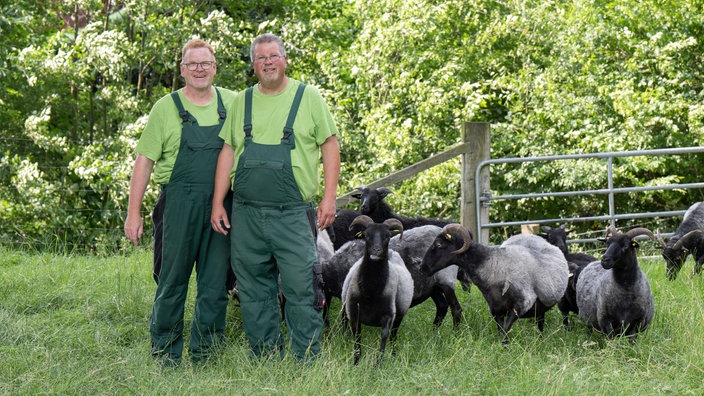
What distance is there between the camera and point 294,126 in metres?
6.04

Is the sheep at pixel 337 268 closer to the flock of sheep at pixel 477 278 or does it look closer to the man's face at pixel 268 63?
the flock of sheep at pixel 477 278

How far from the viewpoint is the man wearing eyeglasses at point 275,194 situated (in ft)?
19.8

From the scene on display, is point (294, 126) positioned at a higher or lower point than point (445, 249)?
higher

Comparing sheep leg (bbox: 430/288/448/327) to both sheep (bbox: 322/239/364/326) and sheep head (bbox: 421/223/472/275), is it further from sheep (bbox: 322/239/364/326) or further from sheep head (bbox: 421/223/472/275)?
sheep (bbox: 322/239/364/326)

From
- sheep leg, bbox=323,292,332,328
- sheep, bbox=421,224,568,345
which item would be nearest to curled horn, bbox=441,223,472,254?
sheep, bbox=421,224,568,345

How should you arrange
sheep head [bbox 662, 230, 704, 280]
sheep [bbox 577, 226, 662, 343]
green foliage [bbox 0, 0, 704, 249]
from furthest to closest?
green foliage [bbox 0, 0, 704, 249], sheep head [bbox 662, 230, 704, 280], sheep [bbox 577, 226, 662, 343]

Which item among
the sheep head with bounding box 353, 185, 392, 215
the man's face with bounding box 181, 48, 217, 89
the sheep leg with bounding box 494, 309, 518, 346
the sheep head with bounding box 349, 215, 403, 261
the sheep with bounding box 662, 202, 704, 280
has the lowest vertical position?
the sheep leg with bounding box 494, 309, 518, 346

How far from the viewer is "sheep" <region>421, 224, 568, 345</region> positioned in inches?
303

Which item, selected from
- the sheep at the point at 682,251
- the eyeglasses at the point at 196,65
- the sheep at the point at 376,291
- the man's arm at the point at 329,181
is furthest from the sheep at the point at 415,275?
the sheep at the point at 682,251

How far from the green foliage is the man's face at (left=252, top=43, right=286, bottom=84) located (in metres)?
11.1

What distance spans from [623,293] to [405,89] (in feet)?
41.5

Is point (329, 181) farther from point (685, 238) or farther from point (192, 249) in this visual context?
point (685, 238)

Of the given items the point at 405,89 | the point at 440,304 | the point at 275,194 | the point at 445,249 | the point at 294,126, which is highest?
the point at 405,89

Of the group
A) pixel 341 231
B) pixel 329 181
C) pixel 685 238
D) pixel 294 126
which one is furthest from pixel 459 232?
pixel 685 238
